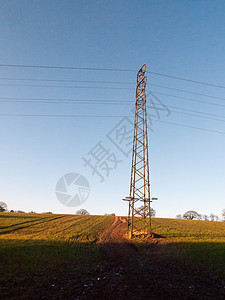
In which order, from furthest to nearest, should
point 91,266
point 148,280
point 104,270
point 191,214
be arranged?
point 191,214 < point 91,266 < point 104,270 < point 148,280

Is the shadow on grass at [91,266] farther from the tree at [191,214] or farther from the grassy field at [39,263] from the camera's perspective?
the tree at [191,214]

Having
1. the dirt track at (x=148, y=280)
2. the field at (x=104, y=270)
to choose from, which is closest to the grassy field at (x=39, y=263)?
the field at (x=104, y=270)

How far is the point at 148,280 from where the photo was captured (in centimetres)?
1045

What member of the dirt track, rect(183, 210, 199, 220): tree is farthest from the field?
rect(183, 210, 199, 220): tree

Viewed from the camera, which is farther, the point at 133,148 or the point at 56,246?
the point at 133,148

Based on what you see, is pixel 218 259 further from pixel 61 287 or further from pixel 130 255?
pixel 61 287

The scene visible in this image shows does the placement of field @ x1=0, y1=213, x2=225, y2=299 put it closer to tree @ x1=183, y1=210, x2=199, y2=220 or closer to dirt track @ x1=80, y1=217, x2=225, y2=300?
dirt track @ x1=80, y1=217, x2=225, y2=300

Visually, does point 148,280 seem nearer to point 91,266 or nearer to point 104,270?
point 104,270

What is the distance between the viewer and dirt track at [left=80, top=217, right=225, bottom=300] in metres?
8.69

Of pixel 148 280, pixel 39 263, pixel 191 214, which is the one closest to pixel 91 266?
pixel 39 263

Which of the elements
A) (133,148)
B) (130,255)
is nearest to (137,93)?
(133,148)

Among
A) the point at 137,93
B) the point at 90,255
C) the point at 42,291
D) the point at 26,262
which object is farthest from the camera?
the point at 137,93

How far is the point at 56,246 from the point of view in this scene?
18172 mm

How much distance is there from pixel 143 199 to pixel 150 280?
39.3ft
